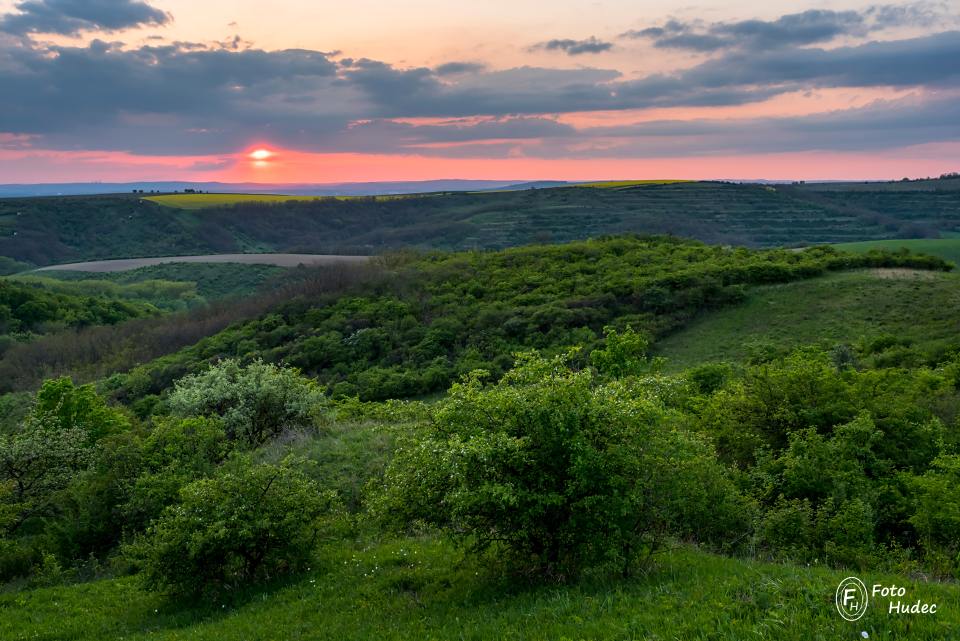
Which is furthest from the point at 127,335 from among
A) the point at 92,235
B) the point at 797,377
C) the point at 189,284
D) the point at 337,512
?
the point at 92,235

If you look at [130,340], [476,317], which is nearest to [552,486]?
[476,317]

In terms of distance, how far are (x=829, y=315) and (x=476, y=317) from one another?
85.7 feet

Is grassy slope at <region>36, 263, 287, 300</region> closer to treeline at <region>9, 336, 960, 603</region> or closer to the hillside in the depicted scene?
the hillside

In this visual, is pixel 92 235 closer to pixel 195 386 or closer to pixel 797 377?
pixel 195 386

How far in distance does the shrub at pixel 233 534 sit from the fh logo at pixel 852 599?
910 cm

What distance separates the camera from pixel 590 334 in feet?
152

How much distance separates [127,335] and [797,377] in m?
71.5

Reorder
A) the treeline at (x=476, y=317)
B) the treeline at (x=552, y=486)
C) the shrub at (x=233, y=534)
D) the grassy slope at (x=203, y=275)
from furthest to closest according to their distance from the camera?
the grassy slope at (x=203, y=275)
the treeline at (x=476, y=317)
the shrub at (x=233, y=534)
the treeline at (x=552, y=486)

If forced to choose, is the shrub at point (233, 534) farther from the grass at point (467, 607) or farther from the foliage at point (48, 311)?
the foliage at point (48, 311)

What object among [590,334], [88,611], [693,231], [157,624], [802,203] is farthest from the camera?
[802,203]

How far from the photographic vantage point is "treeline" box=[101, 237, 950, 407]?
47.2 meters

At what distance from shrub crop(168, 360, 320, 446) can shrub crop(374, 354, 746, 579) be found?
15.5 metres

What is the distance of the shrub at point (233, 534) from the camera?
1198cm

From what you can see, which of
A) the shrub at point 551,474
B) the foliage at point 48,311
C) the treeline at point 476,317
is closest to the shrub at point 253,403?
the shrub at point 551,474
